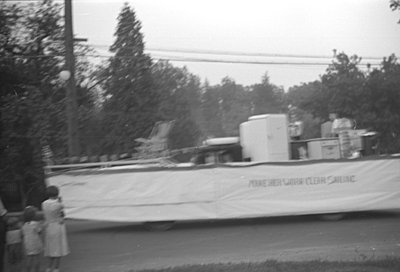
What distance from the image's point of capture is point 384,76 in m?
42.6

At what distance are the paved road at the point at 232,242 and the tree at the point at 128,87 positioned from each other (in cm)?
1192

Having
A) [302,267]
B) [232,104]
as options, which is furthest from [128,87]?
[302,267]

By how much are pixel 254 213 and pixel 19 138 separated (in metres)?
5.99

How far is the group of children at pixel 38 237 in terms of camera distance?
298 inches

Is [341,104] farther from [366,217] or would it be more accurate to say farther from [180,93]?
[366,217]

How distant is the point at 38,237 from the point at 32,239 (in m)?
0.11

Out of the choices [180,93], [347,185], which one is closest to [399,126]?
[180,93]

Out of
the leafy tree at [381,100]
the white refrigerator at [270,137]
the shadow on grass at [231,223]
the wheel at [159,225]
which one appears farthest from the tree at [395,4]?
the leafy tree at [381,100]

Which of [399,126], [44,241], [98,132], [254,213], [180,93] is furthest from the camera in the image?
[399,126]

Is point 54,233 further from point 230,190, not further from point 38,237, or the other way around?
Result: point 230,190

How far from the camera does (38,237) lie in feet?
25.0

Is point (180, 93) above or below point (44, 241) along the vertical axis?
above

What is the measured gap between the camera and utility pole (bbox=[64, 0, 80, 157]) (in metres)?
14.6

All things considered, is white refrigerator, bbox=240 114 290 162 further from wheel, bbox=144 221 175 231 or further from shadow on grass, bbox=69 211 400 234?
wheel, bbox=144 221 175 231
